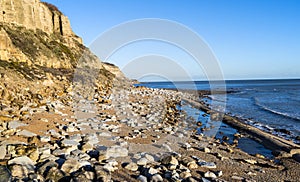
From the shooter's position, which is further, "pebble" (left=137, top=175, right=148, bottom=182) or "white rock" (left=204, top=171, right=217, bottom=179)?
"white rock" (left=204, top=171, right=217, bottom=179)

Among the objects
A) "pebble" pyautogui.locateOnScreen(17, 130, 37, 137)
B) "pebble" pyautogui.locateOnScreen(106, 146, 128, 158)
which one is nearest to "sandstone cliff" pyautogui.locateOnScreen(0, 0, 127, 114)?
"pebble" pyautogui.locateOnScreen(17, 130, 37, 137)

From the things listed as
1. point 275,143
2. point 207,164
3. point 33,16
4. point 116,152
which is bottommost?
point 275,143

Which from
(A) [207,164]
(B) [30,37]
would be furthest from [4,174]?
(B) [30,37]

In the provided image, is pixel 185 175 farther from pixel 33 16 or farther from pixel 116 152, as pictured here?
pixel 33 16

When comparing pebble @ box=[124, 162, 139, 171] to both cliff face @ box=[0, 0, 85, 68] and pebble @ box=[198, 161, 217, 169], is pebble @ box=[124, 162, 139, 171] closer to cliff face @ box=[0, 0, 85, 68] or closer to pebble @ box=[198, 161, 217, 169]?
pebble @ box=[198, 161, 217, 169]

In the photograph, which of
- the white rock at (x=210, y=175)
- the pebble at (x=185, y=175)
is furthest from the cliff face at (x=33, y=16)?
the white rock at (x=210, y=175)

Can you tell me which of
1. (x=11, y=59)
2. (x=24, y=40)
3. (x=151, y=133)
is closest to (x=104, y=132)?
(x=151, y=133)

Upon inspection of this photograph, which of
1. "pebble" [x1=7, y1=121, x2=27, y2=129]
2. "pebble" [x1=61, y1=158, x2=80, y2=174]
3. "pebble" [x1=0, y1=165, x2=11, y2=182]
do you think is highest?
"pebble" [x1=7, y1=121, x2=27, y2=129]

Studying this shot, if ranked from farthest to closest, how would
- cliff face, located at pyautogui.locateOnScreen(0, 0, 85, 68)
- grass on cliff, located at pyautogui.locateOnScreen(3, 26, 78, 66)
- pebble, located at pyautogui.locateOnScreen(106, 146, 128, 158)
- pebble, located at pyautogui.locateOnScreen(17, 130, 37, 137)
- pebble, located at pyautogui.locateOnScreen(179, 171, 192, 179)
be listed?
1. grass on cliff, located at pyautogui.locateOnScreen(3, 26, 78, 66)
2. cliff face, located at pyautogui.locateOnScreen(0, 0, 85, 68)
3. pebble, located at pyautogui.locateOnScreen(17, 130, 37, 137)
4. pebble, located at pyautogui.locateOnScreen(106, 146, 128, 158)
5. pebble, located at pyautogui.locateOnScreen(179, 171, 192, 179)

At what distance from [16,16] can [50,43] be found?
5.50 metres

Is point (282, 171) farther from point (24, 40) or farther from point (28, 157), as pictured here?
point (24, 40)

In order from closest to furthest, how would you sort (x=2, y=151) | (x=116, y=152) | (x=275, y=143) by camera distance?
1. (x=2, y=151)
2. (x=116, y=152)
3. (x=275, y=143)

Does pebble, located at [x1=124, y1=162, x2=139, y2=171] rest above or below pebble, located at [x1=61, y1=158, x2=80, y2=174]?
below

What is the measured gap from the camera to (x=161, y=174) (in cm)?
632
